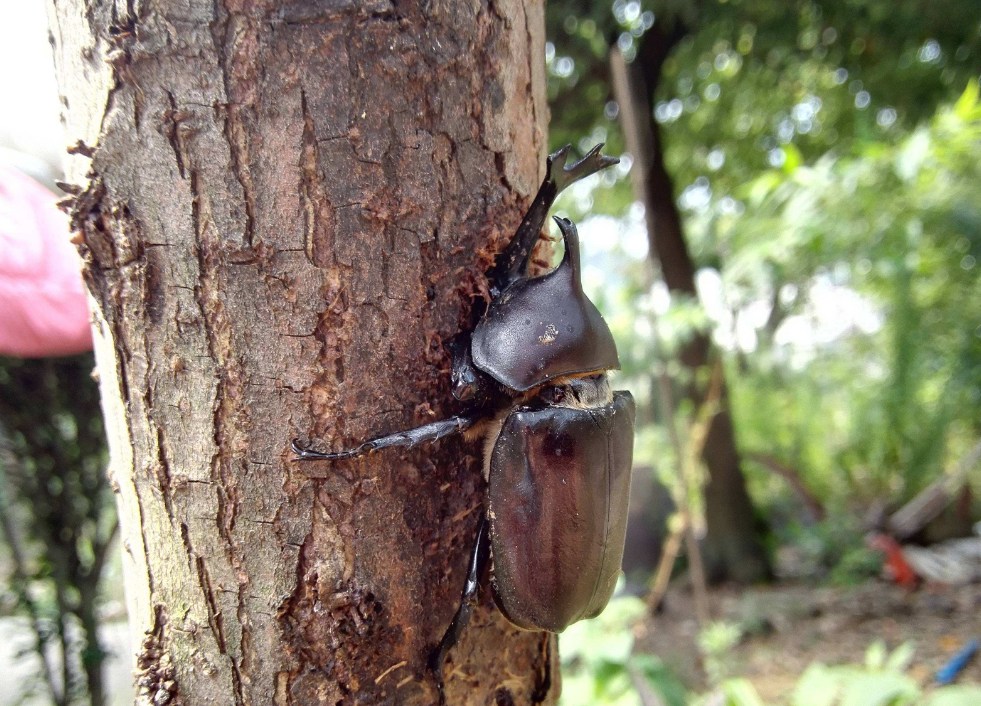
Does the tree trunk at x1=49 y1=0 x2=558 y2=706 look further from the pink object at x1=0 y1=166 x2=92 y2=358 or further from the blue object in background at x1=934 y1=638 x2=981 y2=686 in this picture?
the blue object in background at x1=934 y1=638 x2=981 y2=686

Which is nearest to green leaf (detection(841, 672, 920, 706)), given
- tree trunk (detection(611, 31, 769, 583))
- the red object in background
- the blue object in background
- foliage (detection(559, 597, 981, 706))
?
foliage (detection(559, 597, 981, 706))

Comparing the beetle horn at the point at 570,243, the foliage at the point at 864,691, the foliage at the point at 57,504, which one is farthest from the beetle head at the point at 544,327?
the foliage at the point at 864,691

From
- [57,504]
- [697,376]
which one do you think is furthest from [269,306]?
[697,376]

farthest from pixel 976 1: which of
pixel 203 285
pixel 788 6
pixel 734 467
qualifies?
pixel 203 285

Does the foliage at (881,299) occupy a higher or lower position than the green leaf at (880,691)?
higher

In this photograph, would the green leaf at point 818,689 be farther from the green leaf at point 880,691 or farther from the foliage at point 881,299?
the foliage at point 881,299

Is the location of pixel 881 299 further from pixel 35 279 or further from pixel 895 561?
pixel 35 279
